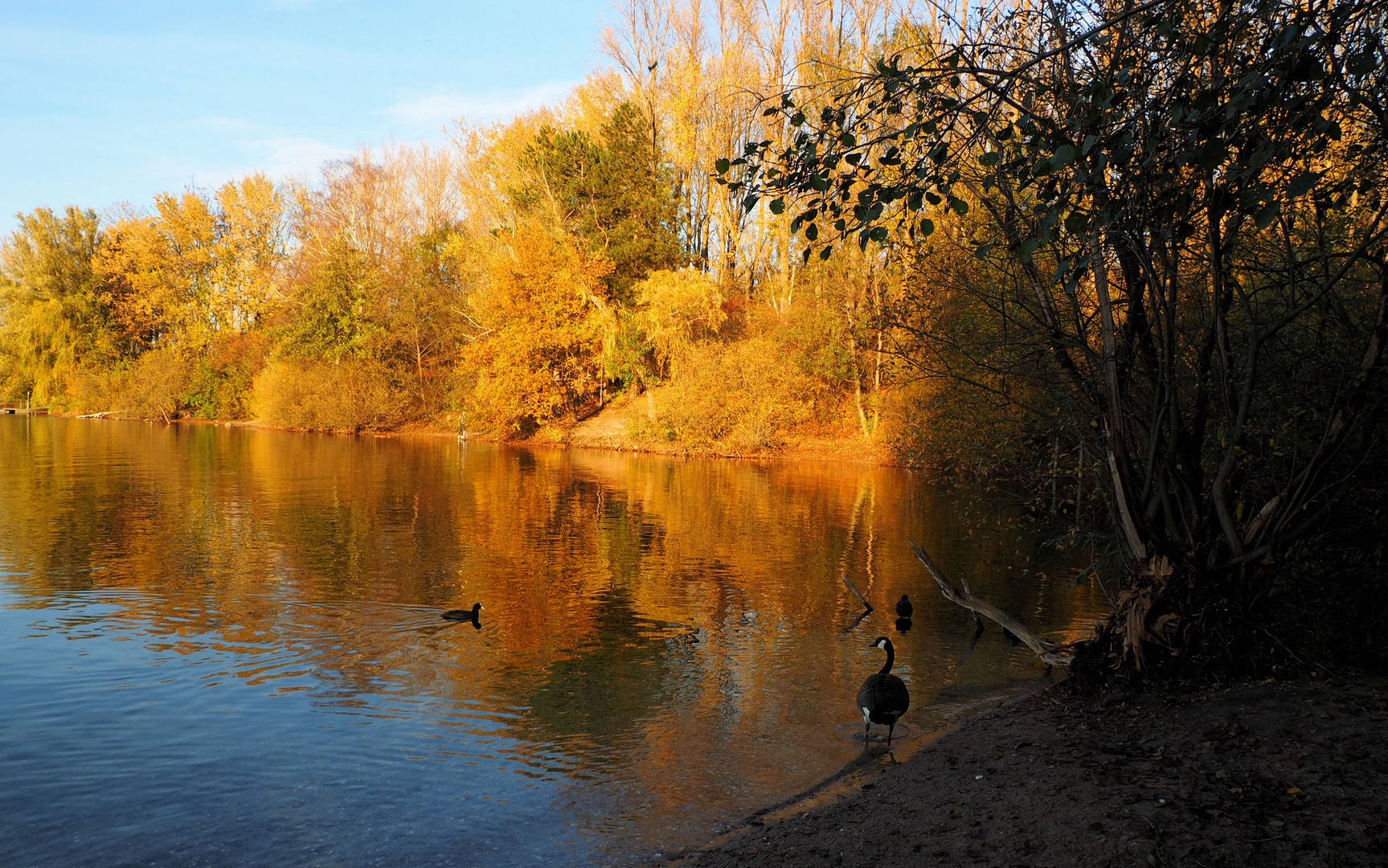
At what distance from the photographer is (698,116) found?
141 ft

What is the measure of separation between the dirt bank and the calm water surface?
3.49ft

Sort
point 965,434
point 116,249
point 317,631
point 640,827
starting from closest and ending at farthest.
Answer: point 640,827 → point 317,631 → point 965,434 → point 116,249

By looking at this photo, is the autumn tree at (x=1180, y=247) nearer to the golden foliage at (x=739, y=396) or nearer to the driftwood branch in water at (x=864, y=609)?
the driftwood branch in water at (x=864, y=609)

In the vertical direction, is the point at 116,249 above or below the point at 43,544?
above

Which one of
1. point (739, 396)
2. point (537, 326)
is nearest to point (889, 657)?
point (739, 396)

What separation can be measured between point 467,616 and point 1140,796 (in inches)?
331

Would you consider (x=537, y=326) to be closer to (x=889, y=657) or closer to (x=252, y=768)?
(x=889, y=657)

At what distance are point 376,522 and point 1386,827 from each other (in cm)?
1798

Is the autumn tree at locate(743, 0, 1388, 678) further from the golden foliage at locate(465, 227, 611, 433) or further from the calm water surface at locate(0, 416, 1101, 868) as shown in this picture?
the golden foliage at locate(465, 227, 611, 433)

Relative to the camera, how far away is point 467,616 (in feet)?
37.8

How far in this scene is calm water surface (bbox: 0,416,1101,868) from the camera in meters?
6.26

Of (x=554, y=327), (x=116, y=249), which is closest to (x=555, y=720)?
(x=554, y=327)

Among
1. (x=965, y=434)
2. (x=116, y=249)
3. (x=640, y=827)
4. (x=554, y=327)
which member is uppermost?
(x=116, y=249)

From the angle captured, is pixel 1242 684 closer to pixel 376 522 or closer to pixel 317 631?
pixel 317 631
